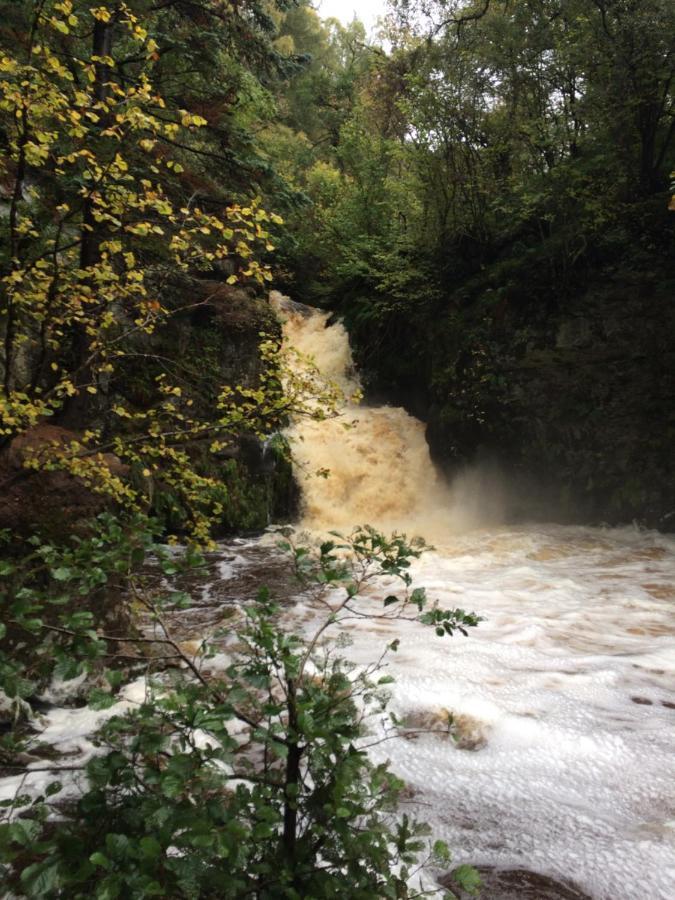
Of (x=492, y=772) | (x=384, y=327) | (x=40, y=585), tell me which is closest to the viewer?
(x=492, y=772)

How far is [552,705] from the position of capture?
3920 millimetres

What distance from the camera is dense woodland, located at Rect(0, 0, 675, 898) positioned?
1438 mm

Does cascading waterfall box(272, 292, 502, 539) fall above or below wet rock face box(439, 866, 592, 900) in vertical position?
above

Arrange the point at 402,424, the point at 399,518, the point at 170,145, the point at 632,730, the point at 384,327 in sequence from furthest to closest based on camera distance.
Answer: the point at 384,327 → the point at 402,424 → the point at 399,518 → the point at 170,145 → the point at 632,730

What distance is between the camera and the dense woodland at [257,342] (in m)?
1.44

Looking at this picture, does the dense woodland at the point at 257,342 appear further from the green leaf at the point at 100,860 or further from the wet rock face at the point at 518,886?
the wet rock face at the point at 518,886

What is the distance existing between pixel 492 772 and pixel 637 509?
7.52m

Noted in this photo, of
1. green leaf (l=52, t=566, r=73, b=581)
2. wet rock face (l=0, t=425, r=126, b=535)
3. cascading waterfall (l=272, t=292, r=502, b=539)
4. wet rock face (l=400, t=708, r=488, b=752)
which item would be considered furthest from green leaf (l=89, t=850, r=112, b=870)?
cascading waterfall (l=272, t=292, r=502, b=539)

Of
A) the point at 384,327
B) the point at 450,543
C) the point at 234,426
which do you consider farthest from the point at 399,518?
the point at 234,426

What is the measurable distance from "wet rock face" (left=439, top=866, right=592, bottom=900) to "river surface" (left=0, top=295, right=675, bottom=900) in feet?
0.09

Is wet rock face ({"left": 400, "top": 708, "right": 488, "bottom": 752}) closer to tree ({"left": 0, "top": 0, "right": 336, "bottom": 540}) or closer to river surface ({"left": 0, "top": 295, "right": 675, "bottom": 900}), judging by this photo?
river surface ({"left": 0, "top": 295, "right": 675, "bottom": 900})

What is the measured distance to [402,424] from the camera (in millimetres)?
12711

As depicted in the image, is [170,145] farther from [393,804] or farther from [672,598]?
[672,598]

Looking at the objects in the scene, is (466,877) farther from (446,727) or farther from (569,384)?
(569,384)
